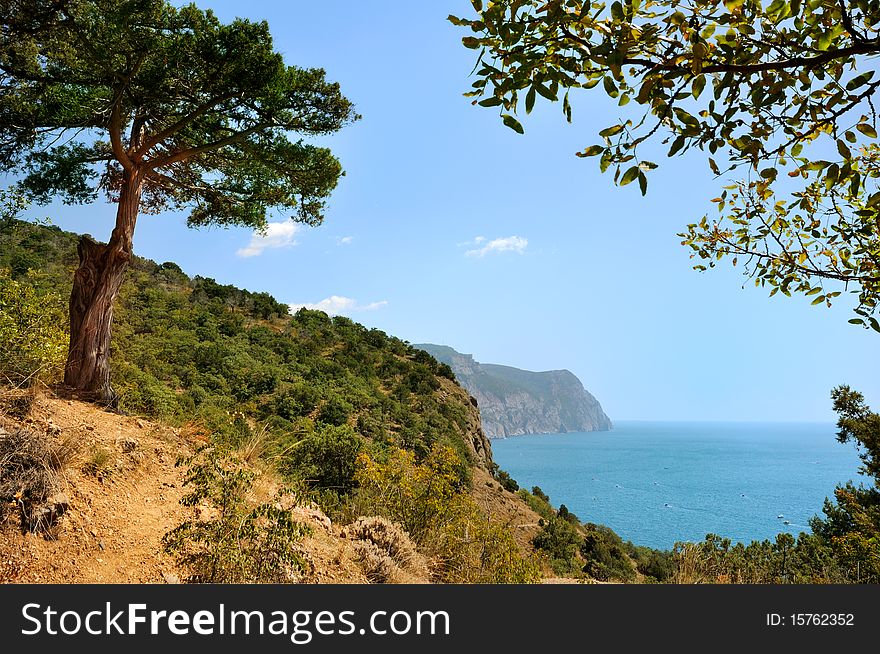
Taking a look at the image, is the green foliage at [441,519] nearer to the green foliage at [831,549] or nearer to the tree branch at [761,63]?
the green foliage at [831,549]

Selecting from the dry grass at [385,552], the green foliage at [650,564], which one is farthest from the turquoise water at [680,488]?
the dry grass at [385,552]

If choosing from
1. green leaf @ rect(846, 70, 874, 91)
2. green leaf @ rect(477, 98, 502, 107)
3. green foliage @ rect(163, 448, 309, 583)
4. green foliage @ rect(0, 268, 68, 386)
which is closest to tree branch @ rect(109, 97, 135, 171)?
green foliage @ rect(0, 268, 68, 386)

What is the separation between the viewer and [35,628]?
2635 mm

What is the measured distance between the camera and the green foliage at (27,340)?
5.93m

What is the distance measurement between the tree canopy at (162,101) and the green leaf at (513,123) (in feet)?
21.8

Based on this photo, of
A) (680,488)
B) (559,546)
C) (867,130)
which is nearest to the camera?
(867,130)

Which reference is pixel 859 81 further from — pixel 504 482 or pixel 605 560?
pixel 504 482

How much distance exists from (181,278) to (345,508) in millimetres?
28875

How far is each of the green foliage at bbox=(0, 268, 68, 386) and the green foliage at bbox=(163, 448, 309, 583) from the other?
3.27 metres

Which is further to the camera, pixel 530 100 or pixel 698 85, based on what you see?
pixel 530 100

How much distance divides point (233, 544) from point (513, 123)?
147 inches

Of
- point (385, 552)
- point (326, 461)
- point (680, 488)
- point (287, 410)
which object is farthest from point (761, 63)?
point (680, 488)

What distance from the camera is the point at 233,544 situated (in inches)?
145

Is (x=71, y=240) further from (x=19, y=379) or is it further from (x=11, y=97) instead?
(x=19, y=379)
